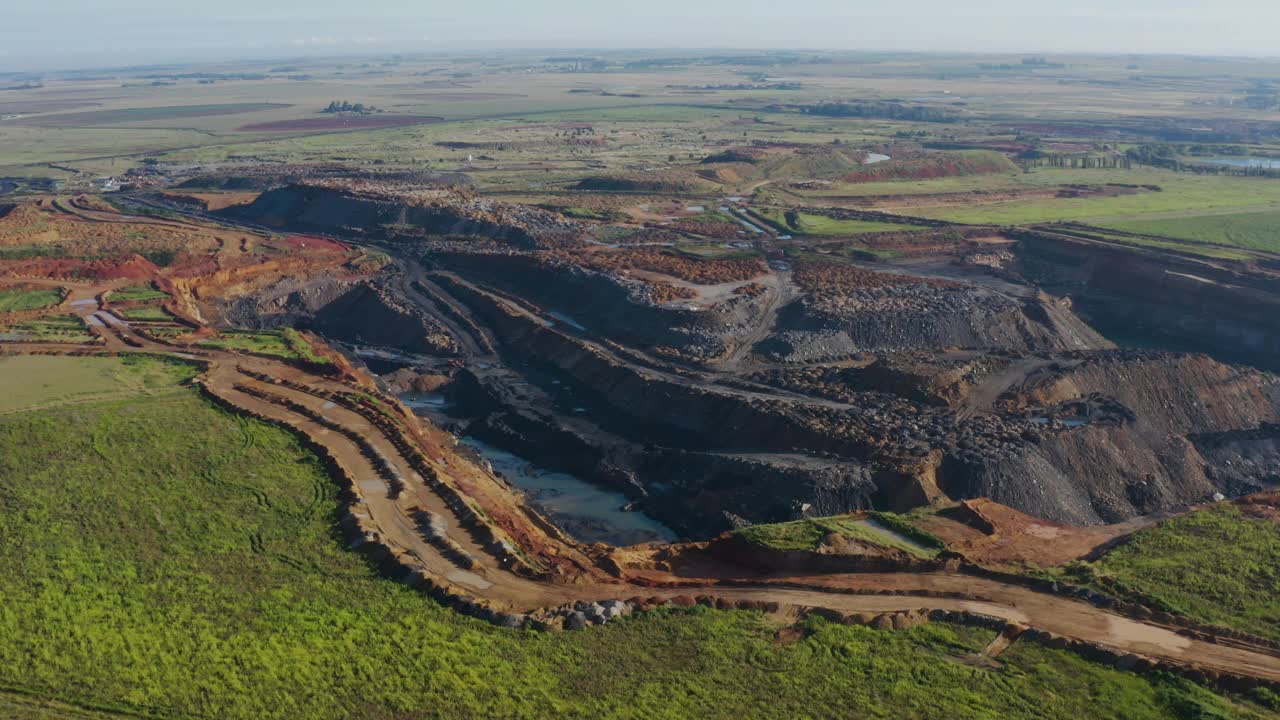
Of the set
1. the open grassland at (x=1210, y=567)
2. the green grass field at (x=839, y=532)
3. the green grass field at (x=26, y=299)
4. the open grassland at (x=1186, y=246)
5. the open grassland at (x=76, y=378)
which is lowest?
the green grass field at (x=839, y=532)

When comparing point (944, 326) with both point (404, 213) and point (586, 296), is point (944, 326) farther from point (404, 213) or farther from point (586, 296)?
point (404, 213)

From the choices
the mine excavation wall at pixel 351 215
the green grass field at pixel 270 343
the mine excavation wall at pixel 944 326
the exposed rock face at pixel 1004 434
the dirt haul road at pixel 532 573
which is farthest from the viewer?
the mine excavation wall at pixel 351 215

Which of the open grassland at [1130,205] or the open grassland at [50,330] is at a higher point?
the open grassland at [1130,205]

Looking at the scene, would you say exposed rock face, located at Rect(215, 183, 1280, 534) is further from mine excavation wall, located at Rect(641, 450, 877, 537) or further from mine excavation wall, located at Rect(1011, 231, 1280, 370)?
mine excavation wall, located at Rect(1011, 231, 1280, 370)

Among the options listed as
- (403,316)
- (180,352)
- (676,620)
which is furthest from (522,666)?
(403,316)

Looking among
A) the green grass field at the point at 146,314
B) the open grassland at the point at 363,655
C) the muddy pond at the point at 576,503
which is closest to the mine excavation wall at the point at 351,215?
the green grass field at the point at 146,314

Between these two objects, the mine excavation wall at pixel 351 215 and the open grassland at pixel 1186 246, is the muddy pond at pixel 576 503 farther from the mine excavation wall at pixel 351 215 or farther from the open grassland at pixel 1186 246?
the open grassland at pixel 1186 246

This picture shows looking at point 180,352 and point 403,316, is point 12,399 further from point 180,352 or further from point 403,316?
point 403,316

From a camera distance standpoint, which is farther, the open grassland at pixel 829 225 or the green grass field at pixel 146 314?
the open grassland at pixel 829 225

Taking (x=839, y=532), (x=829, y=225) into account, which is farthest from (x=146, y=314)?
(x=829, y=225)
